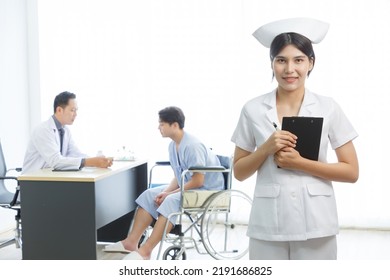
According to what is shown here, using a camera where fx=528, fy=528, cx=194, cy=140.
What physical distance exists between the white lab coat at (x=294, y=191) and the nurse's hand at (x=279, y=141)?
64mm

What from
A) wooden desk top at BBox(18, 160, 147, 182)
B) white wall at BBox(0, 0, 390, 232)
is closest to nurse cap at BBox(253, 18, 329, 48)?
wooden desk top at BBox(18, 160, 147, 182)

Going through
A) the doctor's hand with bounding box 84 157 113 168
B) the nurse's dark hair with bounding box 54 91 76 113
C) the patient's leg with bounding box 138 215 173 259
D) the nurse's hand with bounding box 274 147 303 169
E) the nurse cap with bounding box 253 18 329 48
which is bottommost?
the patient's leg with bounding box 138 215 173 259

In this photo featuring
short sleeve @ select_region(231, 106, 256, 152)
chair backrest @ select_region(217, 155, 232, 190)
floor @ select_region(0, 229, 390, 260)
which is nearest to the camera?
short sleeve @ select_region(231, 106, 256, 152)

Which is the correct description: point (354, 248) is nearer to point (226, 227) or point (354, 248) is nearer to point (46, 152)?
point (226, 227)

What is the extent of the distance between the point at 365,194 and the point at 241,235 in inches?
38.4

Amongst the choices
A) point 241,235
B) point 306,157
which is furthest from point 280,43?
point 241,235

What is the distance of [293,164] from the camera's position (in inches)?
49.0

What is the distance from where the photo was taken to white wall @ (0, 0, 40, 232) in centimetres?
401

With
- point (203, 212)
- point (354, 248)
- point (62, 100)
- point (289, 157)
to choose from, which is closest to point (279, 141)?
point (289, 157)

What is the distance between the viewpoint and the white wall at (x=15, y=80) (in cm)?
401

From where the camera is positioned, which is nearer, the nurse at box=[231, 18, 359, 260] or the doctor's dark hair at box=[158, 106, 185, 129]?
the nurse at box=[231, 18, 359, 260]

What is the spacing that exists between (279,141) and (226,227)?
2.09 m

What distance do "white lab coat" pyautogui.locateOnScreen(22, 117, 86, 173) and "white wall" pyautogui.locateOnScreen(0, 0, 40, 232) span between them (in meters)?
0.97

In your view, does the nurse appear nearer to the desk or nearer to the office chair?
the desk
